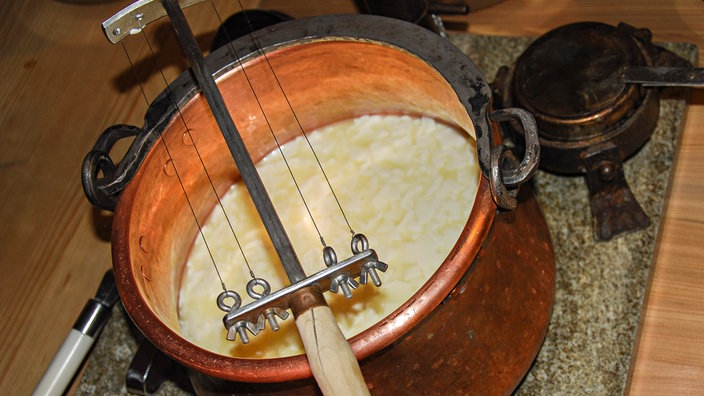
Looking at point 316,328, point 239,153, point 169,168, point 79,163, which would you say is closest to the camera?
point 316,328

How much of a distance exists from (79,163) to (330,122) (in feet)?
1.25

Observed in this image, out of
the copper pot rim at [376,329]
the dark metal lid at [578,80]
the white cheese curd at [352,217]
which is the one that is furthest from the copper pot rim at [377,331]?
the dark metal lid at [578,80]

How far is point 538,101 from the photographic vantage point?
97 cm

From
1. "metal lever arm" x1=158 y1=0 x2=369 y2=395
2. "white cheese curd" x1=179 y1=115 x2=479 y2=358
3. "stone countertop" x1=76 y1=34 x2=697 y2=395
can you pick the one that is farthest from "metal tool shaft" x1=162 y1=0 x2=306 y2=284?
"stone countertop" x1=76 y1=34 x2=697 y2=395

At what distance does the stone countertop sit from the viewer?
2.97 ft

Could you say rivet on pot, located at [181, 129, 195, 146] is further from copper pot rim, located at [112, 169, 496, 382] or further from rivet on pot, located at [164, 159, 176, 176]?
copper pot rim, located at [112, 169, 496, 382]

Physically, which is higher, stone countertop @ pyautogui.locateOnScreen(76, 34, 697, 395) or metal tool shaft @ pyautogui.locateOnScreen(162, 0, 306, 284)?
metal tool shaft @ pyautogui.locateOnScreen(162, 0, 306, 284)

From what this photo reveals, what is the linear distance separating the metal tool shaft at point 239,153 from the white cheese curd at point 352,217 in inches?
5.5

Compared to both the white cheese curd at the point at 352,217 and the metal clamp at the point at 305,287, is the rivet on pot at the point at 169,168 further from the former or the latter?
the metal clamp at the point at 305,287

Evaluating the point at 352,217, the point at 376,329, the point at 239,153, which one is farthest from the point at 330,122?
the point at 376,329

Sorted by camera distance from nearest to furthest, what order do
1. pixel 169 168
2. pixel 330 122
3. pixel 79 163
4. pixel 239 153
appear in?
pixel 239 153
pixel 169 168
pixel 330 122
pixel 79 163

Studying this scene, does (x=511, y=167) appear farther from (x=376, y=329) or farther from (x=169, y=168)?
(x=169, y=168)

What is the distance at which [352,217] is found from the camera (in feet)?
2.97

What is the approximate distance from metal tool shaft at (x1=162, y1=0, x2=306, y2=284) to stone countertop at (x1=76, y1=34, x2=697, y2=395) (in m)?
0.33
